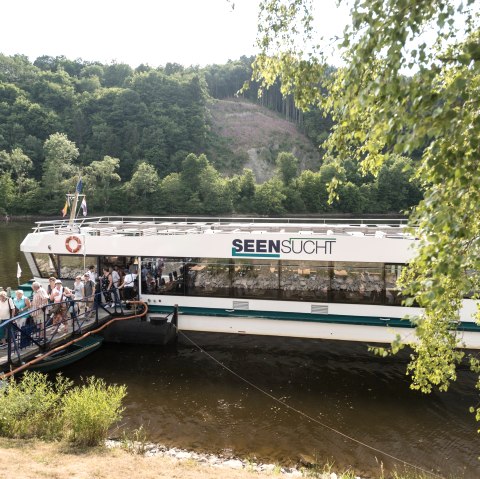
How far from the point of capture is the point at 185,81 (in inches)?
4402

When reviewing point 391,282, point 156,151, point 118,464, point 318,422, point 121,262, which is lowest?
point 318,422

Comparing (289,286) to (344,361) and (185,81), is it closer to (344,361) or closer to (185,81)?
(344,361)

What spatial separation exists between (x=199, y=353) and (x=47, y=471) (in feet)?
26.4

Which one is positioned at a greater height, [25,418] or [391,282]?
[391,282]

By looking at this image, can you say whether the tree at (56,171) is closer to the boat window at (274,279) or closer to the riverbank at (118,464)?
the boat window at (274,279)

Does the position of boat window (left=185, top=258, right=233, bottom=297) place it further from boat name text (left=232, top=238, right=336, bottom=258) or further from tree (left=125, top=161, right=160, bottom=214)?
tree (left=125, top=161, right=160, bottom=214)

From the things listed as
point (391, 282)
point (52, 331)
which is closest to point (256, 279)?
point (391, 282)

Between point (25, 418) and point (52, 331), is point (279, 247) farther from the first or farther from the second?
point (25, 418)

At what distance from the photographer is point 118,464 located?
7051 mm

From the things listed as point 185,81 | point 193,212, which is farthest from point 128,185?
point 185,81

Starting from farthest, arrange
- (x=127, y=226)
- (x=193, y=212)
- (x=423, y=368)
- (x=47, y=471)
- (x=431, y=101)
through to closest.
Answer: (x=193, y=212) → (x=127, y=226) → (x=47, y=471) → (x=423, y=368) → (x=431, y=101)

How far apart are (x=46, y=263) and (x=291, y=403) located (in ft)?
32.7

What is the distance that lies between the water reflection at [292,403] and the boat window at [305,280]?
80.5 inches

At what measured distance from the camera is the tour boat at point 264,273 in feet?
43.4
